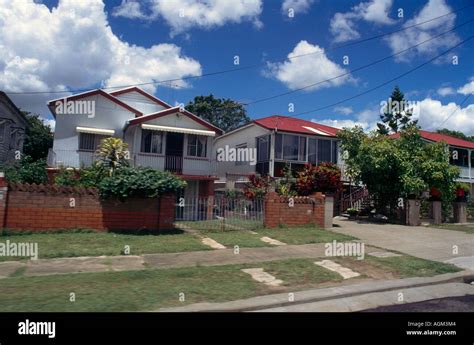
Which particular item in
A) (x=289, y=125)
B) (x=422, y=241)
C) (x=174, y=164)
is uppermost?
(x=289, y=125)

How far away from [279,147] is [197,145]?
4992 millimetres

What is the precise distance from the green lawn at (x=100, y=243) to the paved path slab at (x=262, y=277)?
2511mm

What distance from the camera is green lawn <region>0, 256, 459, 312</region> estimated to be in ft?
17.9

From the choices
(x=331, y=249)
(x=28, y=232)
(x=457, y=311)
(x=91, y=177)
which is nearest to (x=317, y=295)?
A: (x=457, y=311)

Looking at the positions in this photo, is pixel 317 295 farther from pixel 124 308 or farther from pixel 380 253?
pixel 380 253

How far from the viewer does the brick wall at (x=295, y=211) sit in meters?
13.5

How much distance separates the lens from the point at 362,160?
61.3 ft

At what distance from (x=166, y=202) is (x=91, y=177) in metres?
2.91

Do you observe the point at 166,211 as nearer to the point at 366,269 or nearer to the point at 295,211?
the point at 295,211

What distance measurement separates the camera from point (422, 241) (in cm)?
1220

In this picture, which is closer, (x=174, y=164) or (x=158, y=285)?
(x=158, y=285)

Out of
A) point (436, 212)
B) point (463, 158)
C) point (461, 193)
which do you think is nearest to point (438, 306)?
point (436, 212)

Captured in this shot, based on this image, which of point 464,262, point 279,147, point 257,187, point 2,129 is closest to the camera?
point 464,262

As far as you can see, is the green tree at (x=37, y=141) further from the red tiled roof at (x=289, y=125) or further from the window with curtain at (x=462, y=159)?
the window with curtain at (x=462, y=159)
